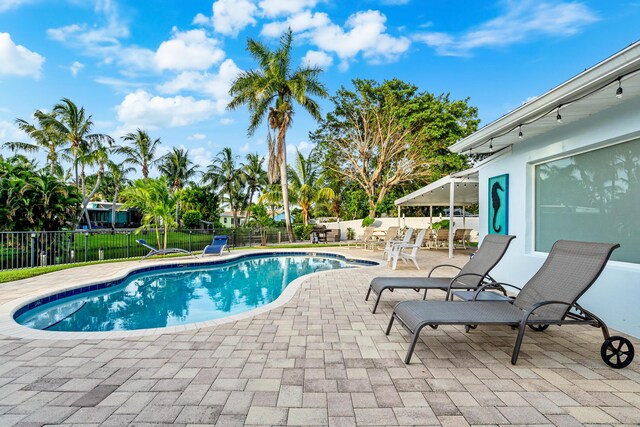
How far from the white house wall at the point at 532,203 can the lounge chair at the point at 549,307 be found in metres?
0.76

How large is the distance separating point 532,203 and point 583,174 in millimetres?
1122

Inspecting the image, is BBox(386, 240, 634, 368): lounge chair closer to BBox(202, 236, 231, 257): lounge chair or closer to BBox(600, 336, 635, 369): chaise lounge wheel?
BBox(600, 336, 635, 369): chaise lounge wheel

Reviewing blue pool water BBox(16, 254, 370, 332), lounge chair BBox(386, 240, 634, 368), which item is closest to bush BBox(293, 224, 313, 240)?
blue pool water BBox(16, 254, 370, 332)

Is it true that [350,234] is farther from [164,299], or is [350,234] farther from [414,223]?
[164,299]

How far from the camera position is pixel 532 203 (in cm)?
565

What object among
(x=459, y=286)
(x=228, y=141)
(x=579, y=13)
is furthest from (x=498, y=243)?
(x=228, y=141)

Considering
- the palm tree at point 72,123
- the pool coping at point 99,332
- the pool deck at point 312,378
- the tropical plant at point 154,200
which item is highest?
the palm tree at point 72,123

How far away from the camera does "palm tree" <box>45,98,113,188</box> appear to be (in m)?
23.6

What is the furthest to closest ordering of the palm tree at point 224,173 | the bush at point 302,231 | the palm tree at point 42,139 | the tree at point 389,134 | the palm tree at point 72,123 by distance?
the palm tree at point 224,173
the palm tree at point 42,139
the palm tree at point 72,123
the bush at point 302,231
the tree at point 389,134

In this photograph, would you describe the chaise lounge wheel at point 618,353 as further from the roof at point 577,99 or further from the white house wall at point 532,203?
the roof at point 577,99

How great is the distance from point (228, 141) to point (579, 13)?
3099cm

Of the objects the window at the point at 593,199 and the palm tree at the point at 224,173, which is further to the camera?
the palm tree at the point at 224,173

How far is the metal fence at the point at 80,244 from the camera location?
8.96 m

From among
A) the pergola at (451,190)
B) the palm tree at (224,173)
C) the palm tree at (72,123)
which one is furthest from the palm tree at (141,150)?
the pergola at (451,190)
